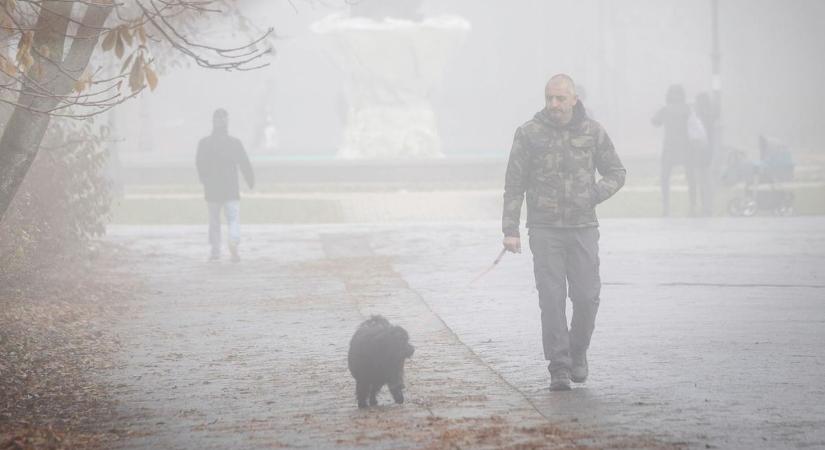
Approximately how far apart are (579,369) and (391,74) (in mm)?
25256

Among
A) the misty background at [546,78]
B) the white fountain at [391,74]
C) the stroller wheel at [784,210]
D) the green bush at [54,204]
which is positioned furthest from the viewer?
the misty background at [546,78]

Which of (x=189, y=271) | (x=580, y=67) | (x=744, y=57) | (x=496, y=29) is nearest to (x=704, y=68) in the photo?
(x=744, y=57)

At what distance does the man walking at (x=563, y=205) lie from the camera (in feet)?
25.8

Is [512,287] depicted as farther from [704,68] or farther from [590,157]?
[704,68]

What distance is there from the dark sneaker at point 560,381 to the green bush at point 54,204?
212 inches

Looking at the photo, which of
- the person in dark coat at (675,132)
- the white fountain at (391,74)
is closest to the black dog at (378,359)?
the person in dark coat at (675,132)

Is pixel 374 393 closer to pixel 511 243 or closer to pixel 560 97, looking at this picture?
pixel 511 243

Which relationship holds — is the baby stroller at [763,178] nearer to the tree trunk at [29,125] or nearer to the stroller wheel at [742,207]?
the stroller wheel at [742,207]

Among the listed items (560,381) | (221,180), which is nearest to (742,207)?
(221,180)

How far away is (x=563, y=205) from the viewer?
7887 mm

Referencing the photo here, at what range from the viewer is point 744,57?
185 ft

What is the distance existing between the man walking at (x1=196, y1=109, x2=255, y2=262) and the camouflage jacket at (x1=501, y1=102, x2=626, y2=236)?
27.9ft

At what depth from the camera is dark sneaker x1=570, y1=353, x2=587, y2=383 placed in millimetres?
7734

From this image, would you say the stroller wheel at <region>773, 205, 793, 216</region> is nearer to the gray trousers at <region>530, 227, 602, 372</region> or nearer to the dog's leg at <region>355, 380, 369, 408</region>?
the gray trousers at <region>530, 227, 602, 372</region>
